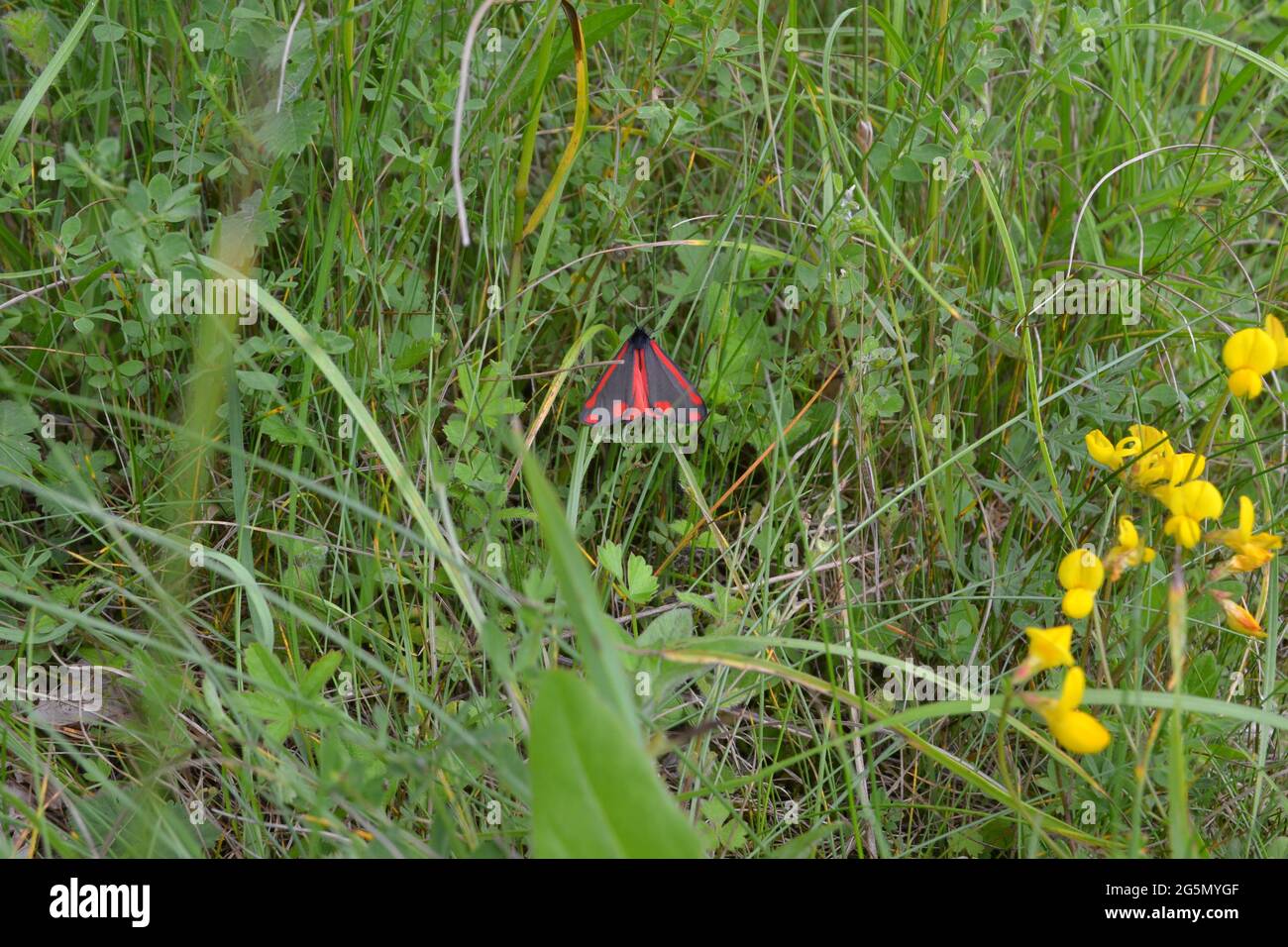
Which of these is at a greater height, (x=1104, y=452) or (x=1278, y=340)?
(x=1278, y=340)

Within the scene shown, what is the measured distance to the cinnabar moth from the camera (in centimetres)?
195

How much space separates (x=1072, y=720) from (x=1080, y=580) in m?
0.29

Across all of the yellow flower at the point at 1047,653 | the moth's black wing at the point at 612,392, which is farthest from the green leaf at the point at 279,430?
the yellow flower at the point at 1047,653

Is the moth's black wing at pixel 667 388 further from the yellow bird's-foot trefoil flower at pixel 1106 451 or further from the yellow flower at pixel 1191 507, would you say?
the yellow flower at pixel 1191 507

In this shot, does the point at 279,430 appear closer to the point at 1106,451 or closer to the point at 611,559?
the point at 611,559

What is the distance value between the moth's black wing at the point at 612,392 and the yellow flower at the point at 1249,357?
3.34 feet

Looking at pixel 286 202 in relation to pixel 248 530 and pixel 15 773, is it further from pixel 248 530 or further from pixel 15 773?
pixel 15 773

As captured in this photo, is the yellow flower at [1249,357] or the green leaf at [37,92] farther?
the green leaf at [37,92]

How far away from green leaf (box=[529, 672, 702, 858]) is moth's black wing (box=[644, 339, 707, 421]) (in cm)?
84

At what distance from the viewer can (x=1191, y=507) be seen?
59.1 inches

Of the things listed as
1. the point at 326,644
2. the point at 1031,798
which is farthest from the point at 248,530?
the point at 1031,798

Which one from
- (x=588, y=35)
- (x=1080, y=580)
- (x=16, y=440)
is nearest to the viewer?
(x=1080, y=580)

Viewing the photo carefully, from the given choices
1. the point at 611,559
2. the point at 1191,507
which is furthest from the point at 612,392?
the point at 1191,507

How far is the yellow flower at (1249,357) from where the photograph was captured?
59.9 inches
